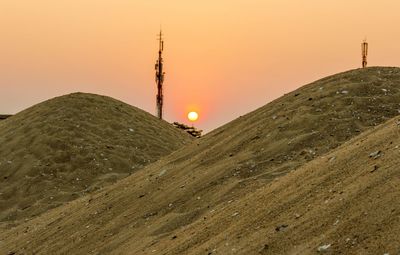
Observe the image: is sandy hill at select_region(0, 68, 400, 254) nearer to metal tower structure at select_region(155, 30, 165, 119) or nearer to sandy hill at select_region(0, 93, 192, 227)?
sandy hill at select_region(0, 93, 192, 227)

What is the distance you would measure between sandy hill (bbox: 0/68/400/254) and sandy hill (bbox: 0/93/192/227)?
11096mm

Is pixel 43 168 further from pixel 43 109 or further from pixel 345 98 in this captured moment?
pixel 345 98

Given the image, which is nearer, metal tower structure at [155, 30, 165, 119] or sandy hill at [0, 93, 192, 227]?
sandy hill at [0, 93, 192, 227]

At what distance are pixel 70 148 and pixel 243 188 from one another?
30412 millimetres

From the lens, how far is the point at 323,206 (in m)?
15.5

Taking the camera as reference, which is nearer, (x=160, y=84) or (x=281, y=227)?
(x=281, y=227)

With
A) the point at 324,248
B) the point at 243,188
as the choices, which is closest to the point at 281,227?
the point at 324,248

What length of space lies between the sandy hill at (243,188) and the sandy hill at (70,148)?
11096mm

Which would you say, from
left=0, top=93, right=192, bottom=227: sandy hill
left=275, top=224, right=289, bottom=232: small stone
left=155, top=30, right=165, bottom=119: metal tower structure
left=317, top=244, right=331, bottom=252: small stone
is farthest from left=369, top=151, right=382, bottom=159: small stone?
left=155, top=30, right=165, bottom=119: metal tower structure

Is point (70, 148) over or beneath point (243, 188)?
over

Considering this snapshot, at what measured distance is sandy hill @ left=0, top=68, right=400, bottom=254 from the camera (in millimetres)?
16484

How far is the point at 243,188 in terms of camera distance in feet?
73.0

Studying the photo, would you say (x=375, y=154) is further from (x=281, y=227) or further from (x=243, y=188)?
(x=243, y=188)

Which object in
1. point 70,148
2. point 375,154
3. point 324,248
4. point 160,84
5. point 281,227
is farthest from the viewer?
point 160,84
